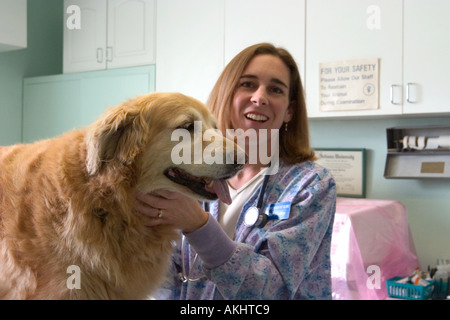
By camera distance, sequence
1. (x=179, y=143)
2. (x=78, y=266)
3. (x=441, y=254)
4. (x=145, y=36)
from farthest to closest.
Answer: (x=145, y=36) → (x=441, y=254) → (x=179, y=143) → (x=78, y=266)

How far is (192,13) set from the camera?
2.81 metres

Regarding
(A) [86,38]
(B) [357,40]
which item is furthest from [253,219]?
(A) [86,38]

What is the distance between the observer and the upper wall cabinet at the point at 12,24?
3010 millimetres

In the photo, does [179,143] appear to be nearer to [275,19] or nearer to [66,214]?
[66,214]

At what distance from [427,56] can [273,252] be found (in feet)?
4.80

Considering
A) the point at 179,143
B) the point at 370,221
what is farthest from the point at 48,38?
the point at 179,143

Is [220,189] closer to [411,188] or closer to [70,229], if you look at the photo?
[70,229]

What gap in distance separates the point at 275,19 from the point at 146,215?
70.7 inches

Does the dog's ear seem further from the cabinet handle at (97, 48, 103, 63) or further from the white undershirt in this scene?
the cabinet handle at (97, 48, 103, 63)

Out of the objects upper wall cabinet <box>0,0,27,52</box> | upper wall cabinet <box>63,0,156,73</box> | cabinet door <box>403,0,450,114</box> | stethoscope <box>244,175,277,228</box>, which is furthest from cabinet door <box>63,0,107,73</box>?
stethoscope <box>244,175,277,228</box>

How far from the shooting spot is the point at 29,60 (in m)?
3.63

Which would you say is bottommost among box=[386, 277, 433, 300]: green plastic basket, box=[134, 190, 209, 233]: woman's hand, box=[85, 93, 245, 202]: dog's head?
box=[386, 277, 433, 300]: green plastic basket

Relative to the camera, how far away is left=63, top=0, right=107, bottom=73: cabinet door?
3.20m

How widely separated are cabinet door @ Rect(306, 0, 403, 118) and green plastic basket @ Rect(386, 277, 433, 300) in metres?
0.79
